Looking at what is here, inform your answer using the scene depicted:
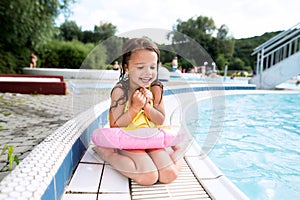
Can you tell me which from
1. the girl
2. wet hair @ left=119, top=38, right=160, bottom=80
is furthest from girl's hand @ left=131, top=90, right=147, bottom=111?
wet hair @ left=119, top=38, right=160, bottom=80

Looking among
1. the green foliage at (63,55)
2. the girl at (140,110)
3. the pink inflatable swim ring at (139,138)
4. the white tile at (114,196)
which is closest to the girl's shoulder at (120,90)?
the girl at (140,110)

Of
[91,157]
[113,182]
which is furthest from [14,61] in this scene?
[113,182]

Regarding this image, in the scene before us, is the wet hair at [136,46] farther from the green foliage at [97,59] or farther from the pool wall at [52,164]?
the pool wall at [52,164]

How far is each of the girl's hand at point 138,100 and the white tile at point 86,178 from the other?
0.51m

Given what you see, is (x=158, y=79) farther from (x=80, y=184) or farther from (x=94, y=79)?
(x=80, y=184)

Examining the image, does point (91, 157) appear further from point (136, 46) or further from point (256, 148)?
point (256, 148)

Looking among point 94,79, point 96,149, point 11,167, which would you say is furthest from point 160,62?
point 11,167

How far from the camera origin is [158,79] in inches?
71.7

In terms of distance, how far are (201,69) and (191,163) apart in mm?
746

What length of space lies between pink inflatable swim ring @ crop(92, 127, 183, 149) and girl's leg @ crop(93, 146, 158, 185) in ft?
0.21

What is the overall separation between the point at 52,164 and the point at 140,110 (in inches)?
27.8

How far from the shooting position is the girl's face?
5.28 feet

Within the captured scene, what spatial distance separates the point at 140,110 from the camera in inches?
72.7

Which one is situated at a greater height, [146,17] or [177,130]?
[146,17]
